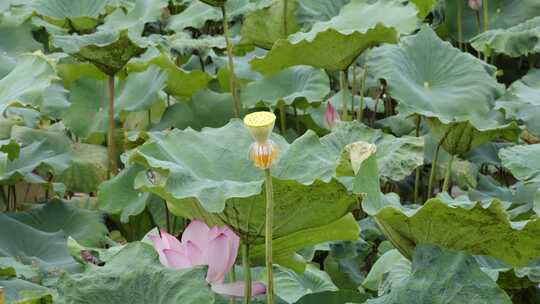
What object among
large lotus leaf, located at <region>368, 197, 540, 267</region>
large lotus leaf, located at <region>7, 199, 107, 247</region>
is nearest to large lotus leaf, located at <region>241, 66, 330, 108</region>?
large lotus leaf, located at <region>7, 199, 107, 247</region>

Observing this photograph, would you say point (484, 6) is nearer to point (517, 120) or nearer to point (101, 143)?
point (517, 120)

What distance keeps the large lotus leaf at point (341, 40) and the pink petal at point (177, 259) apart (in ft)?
3.32

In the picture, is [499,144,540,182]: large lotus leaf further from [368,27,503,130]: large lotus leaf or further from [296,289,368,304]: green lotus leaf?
[296,289,368,304]: green lotus leaf

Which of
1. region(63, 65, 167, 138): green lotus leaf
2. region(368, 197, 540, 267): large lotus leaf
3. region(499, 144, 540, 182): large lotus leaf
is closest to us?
region(368, 197, 540, 267): large lotus leaf

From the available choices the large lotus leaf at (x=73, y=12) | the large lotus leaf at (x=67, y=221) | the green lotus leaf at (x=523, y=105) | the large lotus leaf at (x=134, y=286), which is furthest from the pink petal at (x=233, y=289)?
the large lotus leaf at (x=73, y=12)

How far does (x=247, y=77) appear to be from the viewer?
2.78 meters

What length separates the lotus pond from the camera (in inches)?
48.0

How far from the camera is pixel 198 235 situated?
1252 mm

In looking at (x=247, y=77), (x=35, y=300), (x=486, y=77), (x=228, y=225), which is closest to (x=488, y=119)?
(x=486, y=77)

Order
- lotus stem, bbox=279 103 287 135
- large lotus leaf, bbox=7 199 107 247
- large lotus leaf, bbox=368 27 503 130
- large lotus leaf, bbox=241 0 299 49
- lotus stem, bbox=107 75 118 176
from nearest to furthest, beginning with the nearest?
1. large lotus leaf, bbox=7 199 107 247
2. large lotus leaf, bbox=368 27 503 130
3. lotus stem, bbox=107 75 118 176
4. lotus stem, bbox=279 103 287 135
5. large lotus leaf, bbox=241 0 299 49

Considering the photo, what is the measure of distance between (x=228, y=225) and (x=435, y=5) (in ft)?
7.10

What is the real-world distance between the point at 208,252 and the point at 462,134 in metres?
1.11

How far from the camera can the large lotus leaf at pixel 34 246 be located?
1886mm

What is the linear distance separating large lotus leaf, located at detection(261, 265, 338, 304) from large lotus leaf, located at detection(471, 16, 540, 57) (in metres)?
1.23
